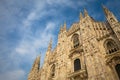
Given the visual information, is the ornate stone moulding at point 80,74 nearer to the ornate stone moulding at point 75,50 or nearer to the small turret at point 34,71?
the ornate stone moulding at point 75,50

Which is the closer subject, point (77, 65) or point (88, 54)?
point (88, 54)

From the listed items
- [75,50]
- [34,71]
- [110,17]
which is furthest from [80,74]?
[34,71]

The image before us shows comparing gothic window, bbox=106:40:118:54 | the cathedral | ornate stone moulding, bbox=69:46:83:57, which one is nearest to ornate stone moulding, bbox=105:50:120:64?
the cathedral

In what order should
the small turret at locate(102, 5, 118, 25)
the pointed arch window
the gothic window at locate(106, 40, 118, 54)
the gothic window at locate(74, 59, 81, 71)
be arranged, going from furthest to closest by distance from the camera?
the pointed arch window, the gothic window at locate(74, 59, 81, 71), the small turret at locate(102, 5, 118, 25), the gothic window at locate(106, 40, 118, 54)

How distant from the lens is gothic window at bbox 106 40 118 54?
15243 mm

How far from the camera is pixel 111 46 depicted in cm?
1586

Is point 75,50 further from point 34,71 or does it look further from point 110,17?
point 34,71

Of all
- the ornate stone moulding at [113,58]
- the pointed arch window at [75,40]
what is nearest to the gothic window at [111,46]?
the ornate stone moulding at [113,58]

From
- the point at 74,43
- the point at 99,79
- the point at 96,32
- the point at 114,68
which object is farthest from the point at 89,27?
the point at 99,79

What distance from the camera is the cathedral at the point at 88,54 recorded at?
14.1m

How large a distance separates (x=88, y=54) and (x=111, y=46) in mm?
3266

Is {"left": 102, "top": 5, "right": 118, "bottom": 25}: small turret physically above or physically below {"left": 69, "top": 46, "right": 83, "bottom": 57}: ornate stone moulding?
above

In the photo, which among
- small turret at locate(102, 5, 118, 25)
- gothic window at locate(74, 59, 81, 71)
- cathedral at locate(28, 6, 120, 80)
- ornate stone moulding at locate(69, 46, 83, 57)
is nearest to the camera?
cathedral at locate(28, 6, 120, 80)

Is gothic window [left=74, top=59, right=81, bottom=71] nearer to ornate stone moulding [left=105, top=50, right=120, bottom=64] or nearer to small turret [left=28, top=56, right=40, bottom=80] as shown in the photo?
ornate stone moulding [left=105, top=50, right=120, bottom=64]
